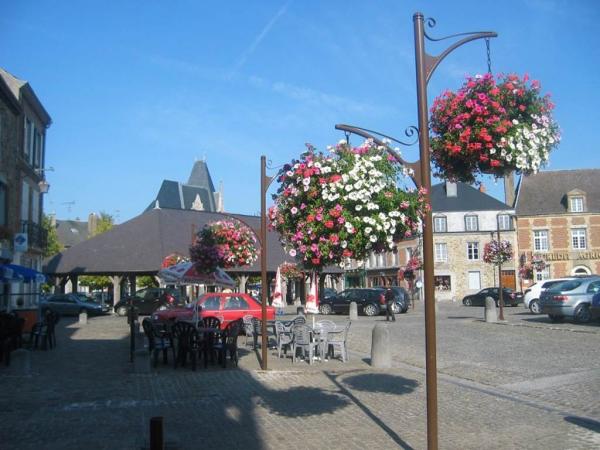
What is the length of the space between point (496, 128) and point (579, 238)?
153 ft

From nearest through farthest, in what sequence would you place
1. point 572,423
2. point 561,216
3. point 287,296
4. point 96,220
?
1. point 572,423
2. point 561,216
3. point 287,296
4. point 96,220

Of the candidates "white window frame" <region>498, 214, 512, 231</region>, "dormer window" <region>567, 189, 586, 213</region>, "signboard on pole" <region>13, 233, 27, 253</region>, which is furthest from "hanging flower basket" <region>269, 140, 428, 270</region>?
"white window frame" <region>498, 214, 512, 231</region>

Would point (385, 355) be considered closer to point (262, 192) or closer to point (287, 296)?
point (262, 192)

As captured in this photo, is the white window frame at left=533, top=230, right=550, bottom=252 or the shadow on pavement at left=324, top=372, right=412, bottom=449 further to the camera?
the white window frame at left=533, top=230, right=550, bottom=252

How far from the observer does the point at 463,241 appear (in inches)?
2039

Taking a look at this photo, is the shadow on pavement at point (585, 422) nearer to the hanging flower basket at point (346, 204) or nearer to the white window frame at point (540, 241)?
the hanging flower basket at point (346, 204)

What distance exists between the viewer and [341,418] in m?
7.53

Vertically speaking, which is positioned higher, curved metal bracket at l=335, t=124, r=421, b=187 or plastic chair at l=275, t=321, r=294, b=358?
curved metal bracket at l=335, t=124, r=421, b=187

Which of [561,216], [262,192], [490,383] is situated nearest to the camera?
[490,383]

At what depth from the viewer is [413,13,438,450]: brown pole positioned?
4988 mm

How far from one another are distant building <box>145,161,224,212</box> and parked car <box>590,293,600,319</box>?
6118cm

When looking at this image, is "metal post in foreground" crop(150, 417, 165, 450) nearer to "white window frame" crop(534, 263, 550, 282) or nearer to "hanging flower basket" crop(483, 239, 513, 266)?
"hanging flower basket" crop(483, 239, 513, 266)

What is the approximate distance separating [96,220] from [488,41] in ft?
230

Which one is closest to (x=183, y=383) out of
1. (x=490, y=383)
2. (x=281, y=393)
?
(x=281, y=393)
